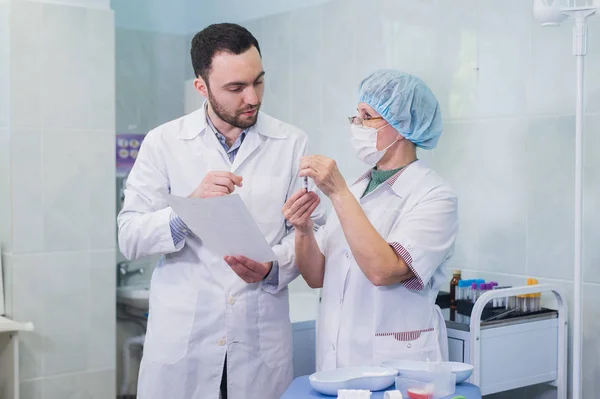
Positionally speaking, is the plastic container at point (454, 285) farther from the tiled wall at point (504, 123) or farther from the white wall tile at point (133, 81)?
the white wall tile at point (133, 81)

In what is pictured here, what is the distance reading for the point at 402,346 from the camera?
1935mm

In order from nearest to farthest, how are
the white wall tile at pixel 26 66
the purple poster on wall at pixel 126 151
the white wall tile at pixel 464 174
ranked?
the white wall tile at pixel 464 174 < the white wall tile at pixel 26 66 < the purple poster on wall at pixel 126 151

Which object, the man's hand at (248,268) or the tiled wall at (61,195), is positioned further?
the tiled wall at (61,195)

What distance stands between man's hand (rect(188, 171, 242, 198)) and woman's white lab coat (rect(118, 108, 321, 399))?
0.18 meters

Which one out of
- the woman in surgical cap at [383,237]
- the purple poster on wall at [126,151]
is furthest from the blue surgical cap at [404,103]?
the purple poster on wall at [126,151]

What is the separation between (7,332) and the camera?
302cm

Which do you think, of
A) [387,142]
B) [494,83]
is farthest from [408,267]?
[494,83]

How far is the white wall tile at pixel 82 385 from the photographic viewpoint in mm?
3209

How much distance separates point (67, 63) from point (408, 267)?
6.29 ft

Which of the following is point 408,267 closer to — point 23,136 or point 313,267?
point 313,267

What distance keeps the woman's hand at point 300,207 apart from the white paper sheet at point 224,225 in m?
0.11

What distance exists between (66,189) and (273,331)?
140cm

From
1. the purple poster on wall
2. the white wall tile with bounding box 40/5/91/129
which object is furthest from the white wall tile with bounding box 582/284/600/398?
the purple poster on wall

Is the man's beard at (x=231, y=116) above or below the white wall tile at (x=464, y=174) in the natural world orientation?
above
